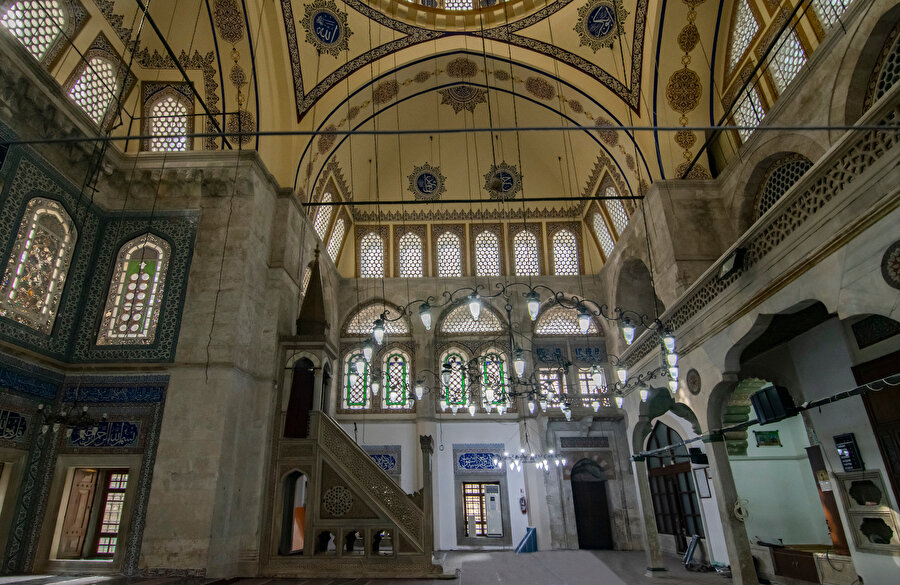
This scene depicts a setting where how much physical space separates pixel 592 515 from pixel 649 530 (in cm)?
374

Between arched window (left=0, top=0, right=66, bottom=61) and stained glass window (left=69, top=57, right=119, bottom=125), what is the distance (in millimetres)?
527

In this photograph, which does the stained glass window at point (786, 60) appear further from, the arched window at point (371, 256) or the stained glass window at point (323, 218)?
the arched window at point (371, 256)

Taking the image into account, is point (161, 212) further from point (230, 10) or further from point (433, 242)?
point (433, 242)

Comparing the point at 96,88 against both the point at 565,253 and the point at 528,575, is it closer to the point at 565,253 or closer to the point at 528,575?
the point at 528,575

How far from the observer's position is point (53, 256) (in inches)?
258

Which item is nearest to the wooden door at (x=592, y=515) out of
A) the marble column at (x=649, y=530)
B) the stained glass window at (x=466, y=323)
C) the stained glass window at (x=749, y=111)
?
the marble column at (x=649, y=530)

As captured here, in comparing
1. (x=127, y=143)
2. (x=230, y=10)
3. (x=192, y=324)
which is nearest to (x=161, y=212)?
(x=127, y=143)

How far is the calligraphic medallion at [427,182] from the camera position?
1286 cm

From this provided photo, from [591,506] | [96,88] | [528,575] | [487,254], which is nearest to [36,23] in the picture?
[96,88]

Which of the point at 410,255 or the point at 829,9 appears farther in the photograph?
the point at 410,255

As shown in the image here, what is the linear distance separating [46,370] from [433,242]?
328 inches

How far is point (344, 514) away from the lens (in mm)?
6879

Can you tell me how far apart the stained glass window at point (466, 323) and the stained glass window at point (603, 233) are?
307 cm

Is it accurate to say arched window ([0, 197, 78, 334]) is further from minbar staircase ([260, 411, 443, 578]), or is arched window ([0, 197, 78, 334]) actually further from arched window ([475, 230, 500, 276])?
arched window ([475, 230, 500, 276])
